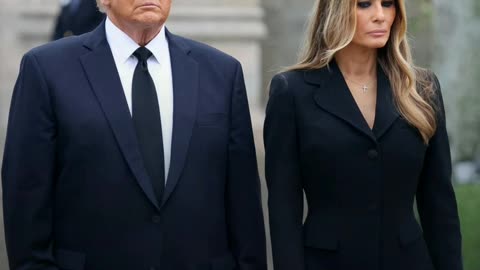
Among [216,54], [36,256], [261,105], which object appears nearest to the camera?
[36,256]

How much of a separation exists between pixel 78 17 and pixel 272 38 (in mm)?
4147

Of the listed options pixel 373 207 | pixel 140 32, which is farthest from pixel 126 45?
pixel 373 207

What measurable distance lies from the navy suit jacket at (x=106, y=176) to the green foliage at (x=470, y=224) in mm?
3256

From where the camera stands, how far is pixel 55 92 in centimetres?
459

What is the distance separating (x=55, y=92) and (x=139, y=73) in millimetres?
291

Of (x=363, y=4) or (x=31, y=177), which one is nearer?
(x=31, y=177)

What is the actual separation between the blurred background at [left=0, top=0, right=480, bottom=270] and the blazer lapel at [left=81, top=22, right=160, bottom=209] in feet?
15.1

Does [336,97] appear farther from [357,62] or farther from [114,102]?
[114,102]

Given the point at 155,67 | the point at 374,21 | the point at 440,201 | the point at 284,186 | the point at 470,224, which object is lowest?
the point at 470,224

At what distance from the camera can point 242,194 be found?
4.74 metres

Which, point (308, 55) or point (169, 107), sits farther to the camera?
point (308, 55)

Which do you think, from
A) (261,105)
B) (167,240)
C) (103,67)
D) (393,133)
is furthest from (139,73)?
(261,105)

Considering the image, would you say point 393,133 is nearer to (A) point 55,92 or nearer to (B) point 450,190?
(B) point 450,190

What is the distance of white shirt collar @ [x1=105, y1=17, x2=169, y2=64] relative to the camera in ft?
15.4
